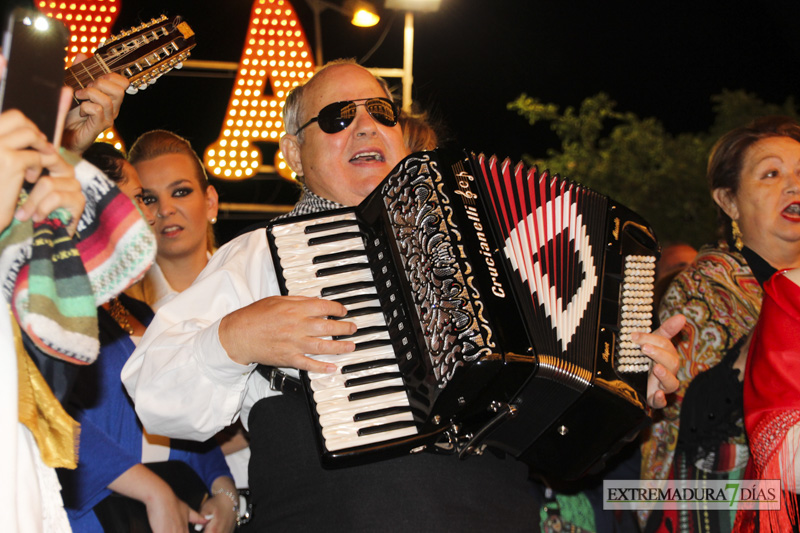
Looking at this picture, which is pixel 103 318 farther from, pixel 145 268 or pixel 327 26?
pixel 327 26

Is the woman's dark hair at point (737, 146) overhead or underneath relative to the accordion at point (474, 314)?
overhead

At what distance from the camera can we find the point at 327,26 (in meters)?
7.46

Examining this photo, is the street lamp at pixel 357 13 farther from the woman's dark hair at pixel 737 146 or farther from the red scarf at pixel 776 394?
the red scarf at pixel 776 394

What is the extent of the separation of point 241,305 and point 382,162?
0.67 m

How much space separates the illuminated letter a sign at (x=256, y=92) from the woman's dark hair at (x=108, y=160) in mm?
2381

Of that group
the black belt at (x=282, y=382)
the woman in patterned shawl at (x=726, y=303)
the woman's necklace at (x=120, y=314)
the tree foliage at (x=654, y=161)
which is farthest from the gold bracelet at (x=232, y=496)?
the tree foliage at (x=654, y=161)

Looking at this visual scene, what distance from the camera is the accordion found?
1805mm

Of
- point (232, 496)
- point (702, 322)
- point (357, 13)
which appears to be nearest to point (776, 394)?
point (702, 322)

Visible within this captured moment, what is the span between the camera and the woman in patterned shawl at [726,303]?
2.79m

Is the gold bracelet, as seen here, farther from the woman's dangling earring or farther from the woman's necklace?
the woman's dangling earring

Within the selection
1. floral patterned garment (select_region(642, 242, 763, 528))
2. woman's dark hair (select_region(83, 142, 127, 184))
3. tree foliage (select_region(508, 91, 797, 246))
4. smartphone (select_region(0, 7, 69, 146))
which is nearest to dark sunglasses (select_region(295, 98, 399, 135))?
woman's dark hair (select_region(83, 142, 127, 184))

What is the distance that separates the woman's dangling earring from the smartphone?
2802 mm

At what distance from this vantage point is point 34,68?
1214 millimetres

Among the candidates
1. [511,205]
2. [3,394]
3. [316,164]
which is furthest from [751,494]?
[3,394]
